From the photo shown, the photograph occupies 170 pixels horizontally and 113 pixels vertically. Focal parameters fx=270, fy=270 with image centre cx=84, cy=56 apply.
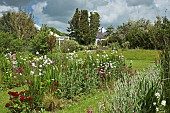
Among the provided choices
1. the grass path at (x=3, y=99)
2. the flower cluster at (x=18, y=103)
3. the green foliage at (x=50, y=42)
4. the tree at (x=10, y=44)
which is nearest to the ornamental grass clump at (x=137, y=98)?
the flower cluster at (x=18, y=103)

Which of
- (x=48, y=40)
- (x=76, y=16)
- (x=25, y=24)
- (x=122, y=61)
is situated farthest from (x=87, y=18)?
(x=122, y=61)

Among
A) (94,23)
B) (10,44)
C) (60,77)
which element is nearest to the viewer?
(60,77)

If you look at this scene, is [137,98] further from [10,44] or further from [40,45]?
[10,44]

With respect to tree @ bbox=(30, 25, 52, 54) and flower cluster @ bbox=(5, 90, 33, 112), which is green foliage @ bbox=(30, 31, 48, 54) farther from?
flower cluster @ bbox=(5, 90, 33, 112)

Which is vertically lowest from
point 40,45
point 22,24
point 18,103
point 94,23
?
point 18,103

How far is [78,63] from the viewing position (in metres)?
8.55

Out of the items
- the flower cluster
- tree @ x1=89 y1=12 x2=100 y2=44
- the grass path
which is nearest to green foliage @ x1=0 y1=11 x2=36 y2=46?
the grass path

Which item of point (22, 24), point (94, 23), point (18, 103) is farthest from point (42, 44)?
point (94, 23)

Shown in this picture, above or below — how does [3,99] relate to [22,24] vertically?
below

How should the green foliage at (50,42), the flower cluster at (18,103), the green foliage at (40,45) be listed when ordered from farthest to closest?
the green foliage at (50,42), the green foliage at (40,45), the flower cluster at (18,103)

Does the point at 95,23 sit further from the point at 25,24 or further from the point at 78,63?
the point at 78,63

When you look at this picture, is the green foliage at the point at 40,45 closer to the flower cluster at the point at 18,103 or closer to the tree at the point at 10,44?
the tree at the point at 10,44

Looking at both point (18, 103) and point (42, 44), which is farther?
point (42, 44)

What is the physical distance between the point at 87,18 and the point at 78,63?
4925cm
